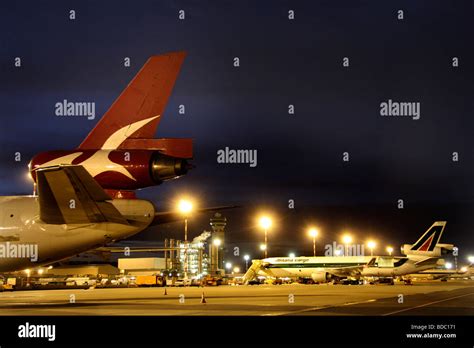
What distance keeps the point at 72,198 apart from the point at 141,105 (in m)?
4.74

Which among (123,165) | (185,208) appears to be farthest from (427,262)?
(123,165)

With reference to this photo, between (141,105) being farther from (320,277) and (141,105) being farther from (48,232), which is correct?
(320,277)

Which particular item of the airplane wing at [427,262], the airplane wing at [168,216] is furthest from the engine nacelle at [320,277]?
the airplane wing at [168,216]

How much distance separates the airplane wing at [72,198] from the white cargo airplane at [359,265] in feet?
Result: 230

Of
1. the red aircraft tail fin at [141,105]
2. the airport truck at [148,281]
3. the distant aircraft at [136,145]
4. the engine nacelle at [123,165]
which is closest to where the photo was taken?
the engine nacelle at [123,165]

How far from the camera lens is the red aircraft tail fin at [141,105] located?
2606cm

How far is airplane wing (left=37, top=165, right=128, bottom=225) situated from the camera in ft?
78.2

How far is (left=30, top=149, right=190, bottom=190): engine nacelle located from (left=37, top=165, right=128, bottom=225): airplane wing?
660mm

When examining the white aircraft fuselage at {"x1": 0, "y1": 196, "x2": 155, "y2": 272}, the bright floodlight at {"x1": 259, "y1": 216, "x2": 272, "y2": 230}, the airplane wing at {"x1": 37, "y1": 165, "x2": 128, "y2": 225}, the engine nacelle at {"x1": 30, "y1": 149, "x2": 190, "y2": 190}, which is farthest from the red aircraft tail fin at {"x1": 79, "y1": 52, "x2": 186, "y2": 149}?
the bright floodlight at {"x1": 259, "y1": 216, "x2": 272, "y2": 230}

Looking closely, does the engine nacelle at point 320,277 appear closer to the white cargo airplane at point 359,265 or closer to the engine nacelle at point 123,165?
the white cargo airplane at point 359,265

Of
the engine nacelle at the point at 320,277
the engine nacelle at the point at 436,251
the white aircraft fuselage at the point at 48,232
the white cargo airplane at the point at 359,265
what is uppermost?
the white aircraft fuselage at the point at 48,232

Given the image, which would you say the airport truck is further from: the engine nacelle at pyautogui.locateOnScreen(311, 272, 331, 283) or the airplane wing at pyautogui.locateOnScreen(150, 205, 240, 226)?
the airplane wing at pyautogui.locateOnScreen(150, 205, 240, 226)
